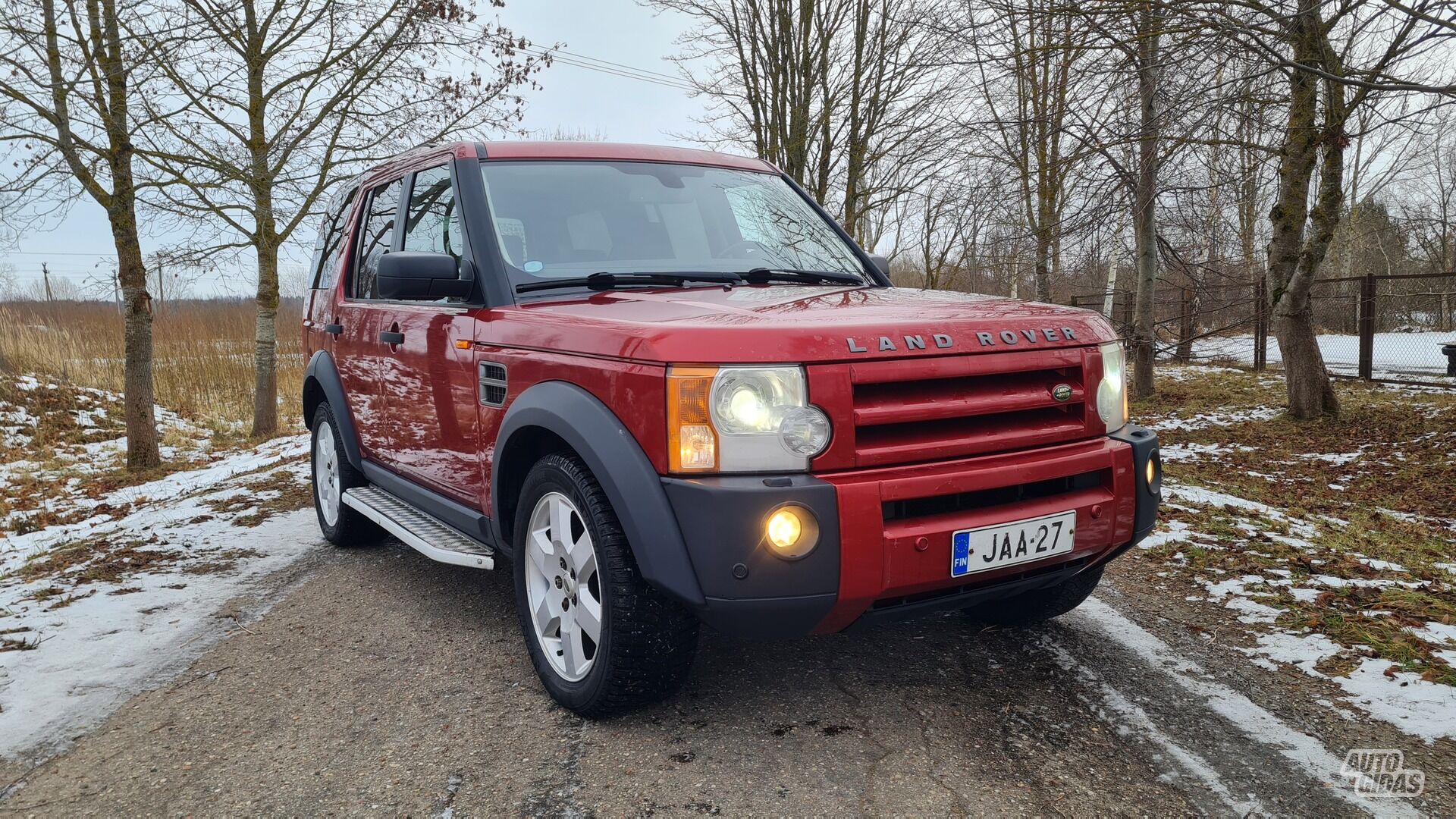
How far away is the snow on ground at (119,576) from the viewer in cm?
328

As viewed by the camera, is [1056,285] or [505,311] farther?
[1056,285]

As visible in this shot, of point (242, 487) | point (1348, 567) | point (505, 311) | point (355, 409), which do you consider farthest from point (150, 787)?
point (242, 487)

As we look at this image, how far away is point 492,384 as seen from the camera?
126 inches

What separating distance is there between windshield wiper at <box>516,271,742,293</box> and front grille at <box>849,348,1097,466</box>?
1.14 metres

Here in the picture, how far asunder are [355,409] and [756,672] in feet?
8.75

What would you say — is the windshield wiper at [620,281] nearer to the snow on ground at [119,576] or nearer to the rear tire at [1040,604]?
the rear tire at [1040,604]

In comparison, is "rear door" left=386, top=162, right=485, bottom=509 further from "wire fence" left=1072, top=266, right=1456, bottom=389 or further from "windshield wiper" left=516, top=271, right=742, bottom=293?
"wire fence" left=1072, top=266, right=1456, bottom=389

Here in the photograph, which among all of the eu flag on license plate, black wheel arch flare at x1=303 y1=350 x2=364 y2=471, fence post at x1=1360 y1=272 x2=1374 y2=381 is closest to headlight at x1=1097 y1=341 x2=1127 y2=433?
the eu flag on license plate

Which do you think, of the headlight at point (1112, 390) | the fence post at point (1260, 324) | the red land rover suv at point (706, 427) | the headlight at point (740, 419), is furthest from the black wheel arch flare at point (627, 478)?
the fence post at point (1260, 324)

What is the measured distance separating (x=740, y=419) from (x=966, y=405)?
667 mm

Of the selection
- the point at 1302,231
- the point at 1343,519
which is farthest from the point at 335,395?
the point at 1302,231

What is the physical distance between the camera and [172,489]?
8328 millimetres

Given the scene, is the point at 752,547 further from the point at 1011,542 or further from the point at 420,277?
the point at 420,277

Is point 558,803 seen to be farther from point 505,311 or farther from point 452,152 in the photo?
point 452,152
